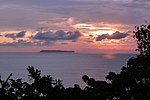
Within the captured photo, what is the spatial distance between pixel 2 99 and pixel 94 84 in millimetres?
5216

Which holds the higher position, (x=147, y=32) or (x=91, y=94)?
(x=147, y=32)

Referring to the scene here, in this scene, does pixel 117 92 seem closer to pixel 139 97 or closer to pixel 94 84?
pixel 139 97

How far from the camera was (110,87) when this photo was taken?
16.6 metres

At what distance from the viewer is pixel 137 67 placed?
16.3m

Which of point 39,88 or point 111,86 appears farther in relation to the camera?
point 39,88

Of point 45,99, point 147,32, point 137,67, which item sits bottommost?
point 45,99

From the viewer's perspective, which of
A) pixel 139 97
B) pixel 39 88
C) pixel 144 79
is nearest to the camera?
pixel 139 97

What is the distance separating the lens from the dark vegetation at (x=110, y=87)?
1581 cm

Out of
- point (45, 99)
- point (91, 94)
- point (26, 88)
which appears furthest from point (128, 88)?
point (26, 88)

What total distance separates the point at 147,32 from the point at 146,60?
55.3 inches

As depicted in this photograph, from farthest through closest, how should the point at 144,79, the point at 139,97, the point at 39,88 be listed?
the point at 39,88, the point at 144,79, the point at 139,97

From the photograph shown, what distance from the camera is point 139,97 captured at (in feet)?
47.5

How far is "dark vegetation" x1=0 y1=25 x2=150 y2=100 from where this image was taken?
15.8 meters

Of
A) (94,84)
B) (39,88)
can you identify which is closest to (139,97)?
(94,84)
